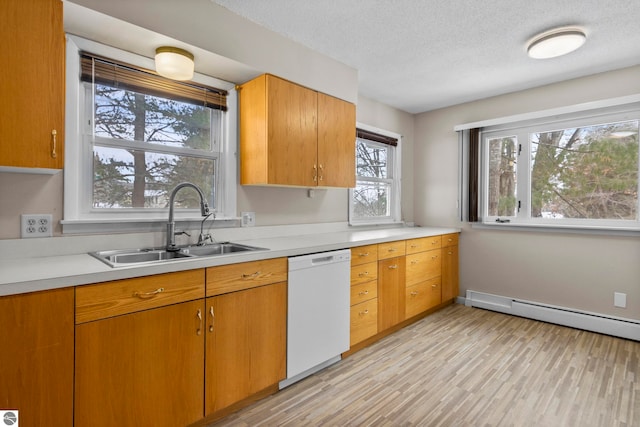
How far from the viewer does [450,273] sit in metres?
3.72

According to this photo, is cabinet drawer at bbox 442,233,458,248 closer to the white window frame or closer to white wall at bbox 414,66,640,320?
white wall at bbox 414,66,640,320

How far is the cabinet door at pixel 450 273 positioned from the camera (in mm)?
3609

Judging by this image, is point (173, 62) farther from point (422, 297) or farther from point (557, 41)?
point (422, 297)

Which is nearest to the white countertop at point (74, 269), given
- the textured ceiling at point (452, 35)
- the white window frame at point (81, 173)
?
the white window frame at point (81, 173)

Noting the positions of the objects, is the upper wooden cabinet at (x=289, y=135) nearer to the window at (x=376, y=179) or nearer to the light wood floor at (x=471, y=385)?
the window at (x=376, y=179)

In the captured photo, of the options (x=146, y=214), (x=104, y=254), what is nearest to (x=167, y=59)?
(x=146, y=214)

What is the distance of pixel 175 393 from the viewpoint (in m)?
1.54

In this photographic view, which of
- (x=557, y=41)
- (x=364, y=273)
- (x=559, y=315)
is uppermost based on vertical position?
(x=557, y=41)

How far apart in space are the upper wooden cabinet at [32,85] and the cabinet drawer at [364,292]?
6.46 ft

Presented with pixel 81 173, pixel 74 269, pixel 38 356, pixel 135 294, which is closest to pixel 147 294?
pixel 135 294

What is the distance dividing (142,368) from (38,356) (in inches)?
15.1

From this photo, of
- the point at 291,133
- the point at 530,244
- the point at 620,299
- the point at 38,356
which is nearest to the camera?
the point at 38,356

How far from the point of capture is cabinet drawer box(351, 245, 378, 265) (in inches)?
96.9

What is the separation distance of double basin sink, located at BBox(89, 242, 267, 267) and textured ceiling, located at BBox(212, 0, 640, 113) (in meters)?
1.55
